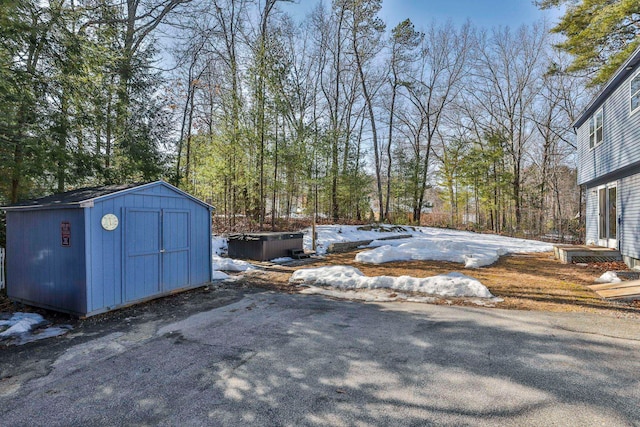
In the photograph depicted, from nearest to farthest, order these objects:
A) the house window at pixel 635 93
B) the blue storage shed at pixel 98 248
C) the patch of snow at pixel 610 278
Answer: the blue storage shed at pixel 98 248, the patch of snow at pixel 610 278, the house window at pixel 635 93

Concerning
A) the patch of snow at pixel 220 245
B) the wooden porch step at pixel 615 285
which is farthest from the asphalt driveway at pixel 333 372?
the patch of snow at pixel 220 245

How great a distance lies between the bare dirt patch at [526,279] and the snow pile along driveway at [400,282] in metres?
0.30

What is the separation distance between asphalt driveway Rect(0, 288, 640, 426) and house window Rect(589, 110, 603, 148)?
7.36 metres

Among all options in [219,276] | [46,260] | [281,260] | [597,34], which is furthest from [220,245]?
[597,34]

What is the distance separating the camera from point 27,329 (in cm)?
386

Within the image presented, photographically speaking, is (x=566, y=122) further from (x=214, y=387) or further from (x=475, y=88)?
(x=214, y=387)

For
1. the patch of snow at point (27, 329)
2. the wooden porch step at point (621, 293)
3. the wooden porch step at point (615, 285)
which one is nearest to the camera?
the patch of snow at point (27, 329)

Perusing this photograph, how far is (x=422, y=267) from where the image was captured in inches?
310

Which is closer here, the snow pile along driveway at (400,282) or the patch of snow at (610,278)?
the snow pile along driveway at (400,282)

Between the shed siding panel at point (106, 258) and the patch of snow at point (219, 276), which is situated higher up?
the shed siding panel at point (106, 258)

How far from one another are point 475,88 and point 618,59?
468 inches

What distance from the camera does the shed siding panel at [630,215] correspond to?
281 inches

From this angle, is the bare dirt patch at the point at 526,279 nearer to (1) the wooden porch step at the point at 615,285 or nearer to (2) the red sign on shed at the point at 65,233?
(1) the wooden porch step at the point at 615,285

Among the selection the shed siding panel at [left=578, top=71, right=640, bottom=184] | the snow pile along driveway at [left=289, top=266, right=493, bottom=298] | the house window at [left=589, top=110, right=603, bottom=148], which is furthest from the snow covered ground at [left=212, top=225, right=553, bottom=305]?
the house window at [left=589, top=110, right=603, bottom=148]
